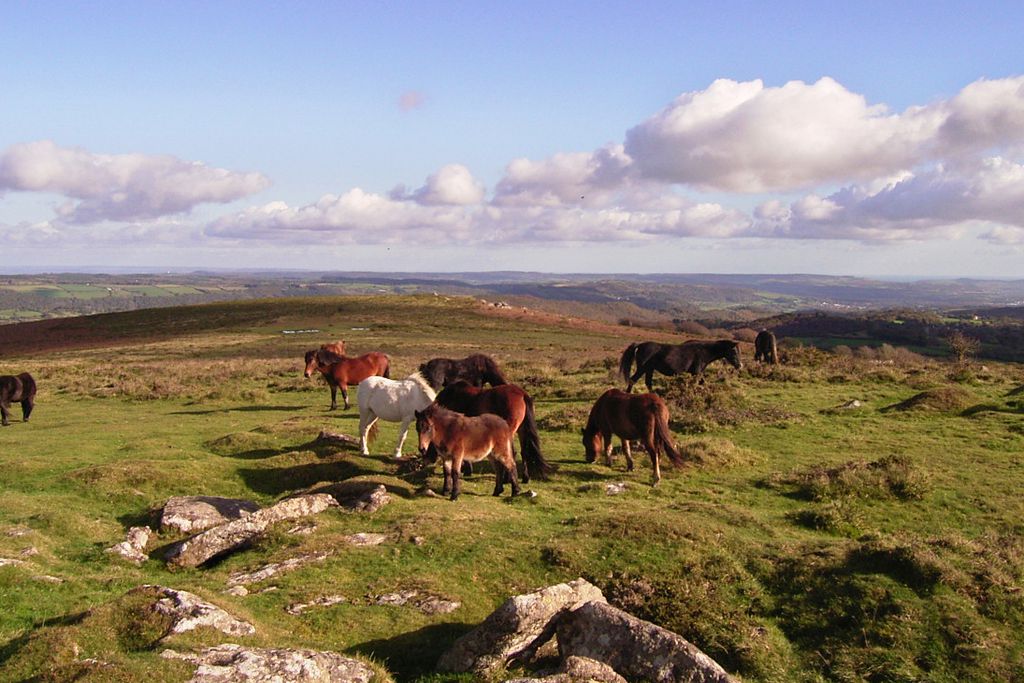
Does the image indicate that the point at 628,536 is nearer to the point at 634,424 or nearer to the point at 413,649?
the point at 413,649

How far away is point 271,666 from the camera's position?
6.15 m

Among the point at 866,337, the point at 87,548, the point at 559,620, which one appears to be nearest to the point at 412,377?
the point at 87,548

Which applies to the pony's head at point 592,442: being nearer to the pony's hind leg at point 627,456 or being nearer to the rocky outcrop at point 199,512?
the pony's hind leg at point 627,456

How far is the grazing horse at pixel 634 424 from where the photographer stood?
47.2ft

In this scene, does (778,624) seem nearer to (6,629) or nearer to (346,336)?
(6,629)

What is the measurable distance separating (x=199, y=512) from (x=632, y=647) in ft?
26.6

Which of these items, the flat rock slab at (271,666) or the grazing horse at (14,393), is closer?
the flat rock slab at (271,666)

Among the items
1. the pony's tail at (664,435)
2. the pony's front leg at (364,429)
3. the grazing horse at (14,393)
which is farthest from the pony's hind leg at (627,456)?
the grazing horse at (14,393)

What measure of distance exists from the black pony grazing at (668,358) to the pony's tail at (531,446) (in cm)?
1102

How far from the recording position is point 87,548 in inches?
415

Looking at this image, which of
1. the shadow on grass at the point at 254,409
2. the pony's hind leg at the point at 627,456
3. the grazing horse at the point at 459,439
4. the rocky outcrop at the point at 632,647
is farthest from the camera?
the shadow on grass at the point at 254,409

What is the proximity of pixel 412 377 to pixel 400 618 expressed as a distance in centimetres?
889

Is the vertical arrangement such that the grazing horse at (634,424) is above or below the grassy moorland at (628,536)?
above

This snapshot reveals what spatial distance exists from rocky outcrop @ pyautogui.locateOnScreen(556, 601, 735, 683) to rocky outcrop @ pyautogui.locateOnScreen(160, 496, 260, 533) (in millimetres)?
6413
